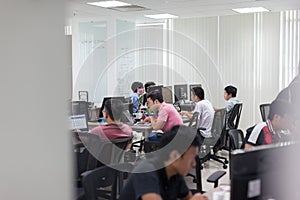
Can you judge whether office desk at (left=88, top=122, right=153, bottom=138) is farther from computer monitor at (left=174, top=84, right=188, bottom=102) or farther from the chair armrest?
the chair armrest

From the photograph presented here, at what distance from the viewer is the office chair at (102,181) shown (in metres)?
2.08

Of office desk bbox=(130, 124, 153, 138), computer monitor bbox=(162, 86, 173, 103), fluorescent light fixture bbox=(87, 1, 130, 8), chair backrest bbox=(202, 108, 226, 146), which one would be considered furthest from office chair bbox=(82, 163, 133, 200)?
computer monitor bbox=(162, 86, 173, 103)

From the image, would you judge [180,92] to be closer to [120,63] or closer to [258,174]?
[120,63]

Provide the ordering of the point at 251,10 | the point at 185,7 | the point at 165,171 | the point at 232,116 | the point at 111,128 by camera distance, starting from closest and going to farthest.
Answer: the point at 165,171, the point at 111,128, the point at 232,116, the point at 185,7, the point at 251,10

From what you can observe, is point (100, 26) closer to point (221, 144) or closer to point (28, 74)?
point (221, 144)

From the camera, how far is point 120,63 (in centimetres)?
592

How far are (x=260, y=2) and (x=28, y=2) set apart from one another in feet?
17.0

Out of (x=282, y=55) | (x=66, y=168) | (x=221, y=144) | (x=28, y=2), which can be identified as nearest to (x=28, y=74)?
(x=28, y=2)

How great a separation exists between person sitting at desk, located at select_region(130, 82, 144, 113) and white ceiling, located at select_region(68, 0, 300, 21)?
1286 mm

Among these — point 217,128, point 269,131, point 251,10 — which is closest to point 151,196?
point 269,131

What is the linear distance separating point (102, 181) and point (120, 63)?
3.75 metres

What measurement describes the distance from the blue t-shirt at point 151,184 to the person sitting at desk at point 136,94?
3974mm

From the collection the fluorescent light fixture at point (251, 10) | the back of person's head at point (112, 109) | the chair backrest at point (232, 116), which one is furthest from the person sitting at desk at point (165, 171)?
the fluorescent light fixture at point (251, 10)

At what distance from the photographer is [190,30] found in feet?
25.7
